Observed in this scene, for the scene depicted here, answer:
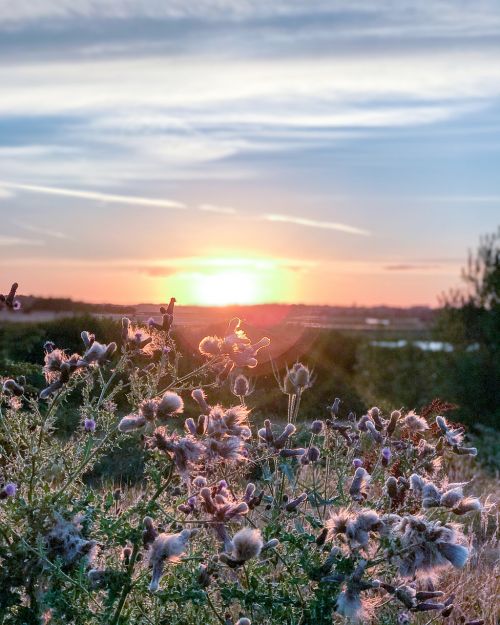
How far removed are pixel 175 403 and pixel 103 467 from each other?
655cm

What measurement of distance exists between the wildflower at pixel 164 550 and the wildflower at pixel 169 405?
0.45m

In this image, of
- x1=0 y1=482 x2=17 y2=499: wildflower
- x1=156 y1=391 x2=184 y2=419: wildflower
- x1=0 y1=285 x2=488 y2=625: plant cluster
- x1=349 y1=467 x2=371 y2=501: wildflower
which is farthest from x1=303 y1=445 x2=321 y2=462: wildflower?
x1=0 y1=482 x2=17 y2=499: wildflower

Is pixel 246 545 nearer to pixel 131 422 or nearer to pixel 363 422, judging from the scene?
pixel 131 422

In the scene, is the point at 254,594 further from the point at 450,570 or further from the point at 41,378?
the point at 41,378

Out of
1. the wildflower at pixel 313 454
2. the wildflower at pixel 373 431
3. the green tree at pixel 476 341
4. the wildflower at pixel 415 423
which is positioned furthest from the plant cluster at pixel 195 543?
the green tree at pixel 476 341

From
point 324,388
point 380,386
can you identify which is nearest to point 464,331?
point 380,386

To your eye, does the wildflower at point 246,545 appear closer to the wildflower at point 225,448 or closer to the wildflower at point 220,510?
the wildflower at point 220,510

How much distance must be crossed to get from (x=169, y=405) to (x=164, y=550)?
1.70 feet

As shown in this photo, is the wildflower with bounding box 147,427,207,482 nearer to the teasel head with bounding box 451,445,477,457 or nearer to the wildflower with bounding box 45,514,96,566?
the wildflower with bounding box 45,514,96,566

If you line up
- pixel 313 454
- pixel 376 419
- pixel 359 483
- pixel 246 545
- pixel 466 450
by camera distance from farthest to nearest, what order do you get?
pixel 376 419, pixel 466 450, pixel 313 454, pixel 359 483, pixel 246 545

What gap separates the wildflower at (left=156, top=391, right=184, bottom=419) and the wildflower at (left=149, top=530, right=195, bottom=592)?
0.45m

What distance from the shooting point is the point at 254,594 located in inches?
134

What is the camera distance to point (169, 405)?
3268 mm

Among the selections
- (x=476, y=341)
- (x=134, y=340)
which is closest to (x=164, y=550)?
(x=134, y=340)
